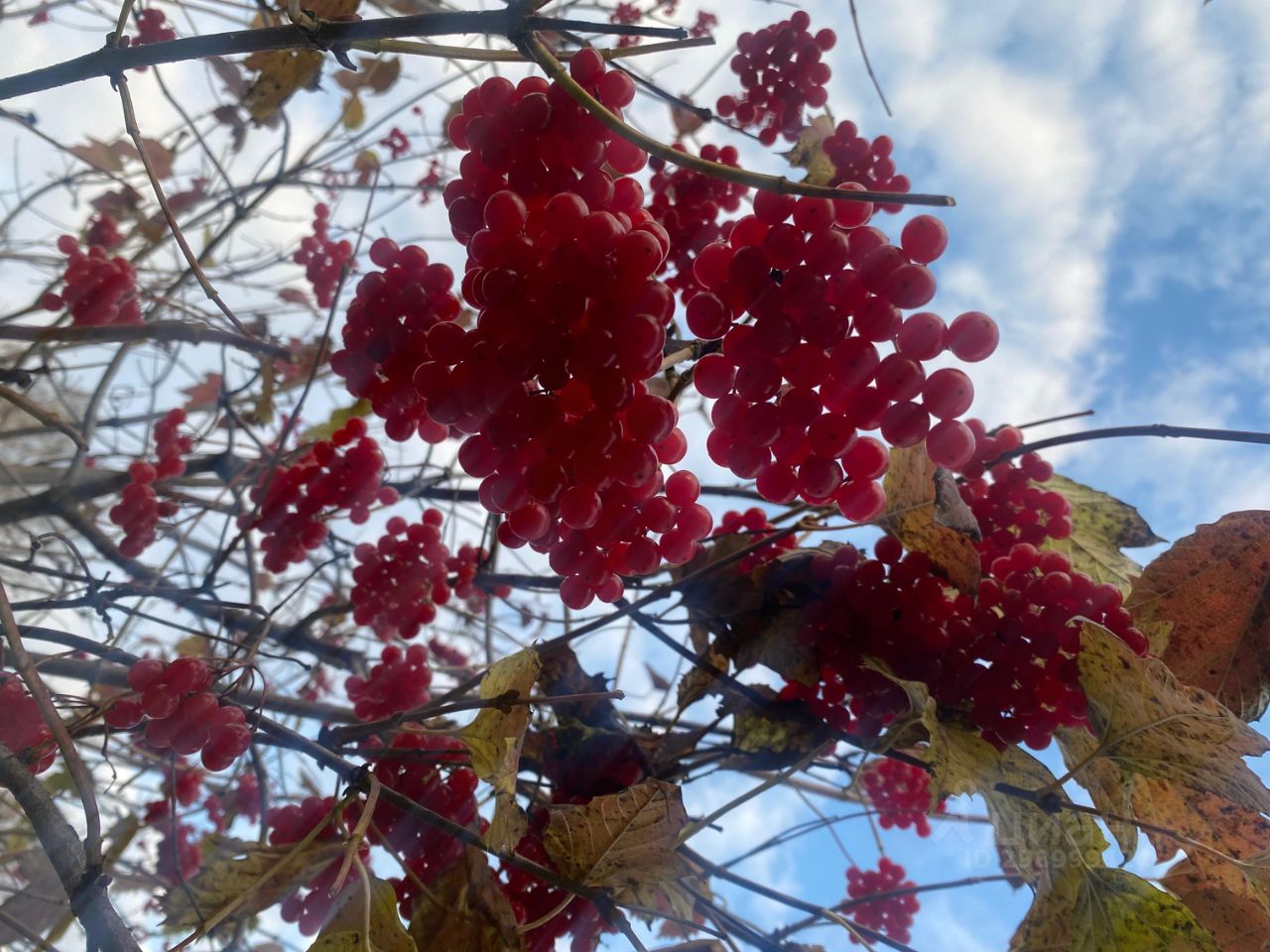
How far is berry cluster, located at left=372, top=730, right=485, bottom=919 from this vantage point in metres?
0.91

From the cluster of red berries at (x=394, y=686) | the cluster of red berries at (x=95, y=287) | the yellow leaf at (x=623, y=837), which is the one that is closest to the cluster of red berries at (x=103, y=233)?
the cluster of red berries at (x=95, y=287)

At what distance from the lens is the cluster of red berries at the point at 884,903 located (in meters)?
1.55

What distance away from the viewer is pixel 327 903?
0.91 metres

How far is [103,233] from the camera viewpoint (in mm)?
2246

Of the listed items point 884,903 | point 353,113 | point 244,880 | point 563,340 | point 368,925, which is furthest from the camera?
point 353,113

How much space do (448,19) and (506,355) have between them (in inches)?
9.3

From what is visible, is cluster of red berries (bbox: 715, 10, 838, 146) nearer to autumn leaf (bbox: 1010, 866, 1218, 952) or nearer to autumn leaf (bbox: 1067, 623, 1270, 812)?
autumn leaf (bbox: 1067, 623, 1270, 812)

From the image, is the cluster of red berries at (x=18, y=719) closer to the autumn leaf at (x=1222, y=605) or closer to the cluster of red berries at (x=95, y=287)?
the cluster of red berries at (x=95, y=287)

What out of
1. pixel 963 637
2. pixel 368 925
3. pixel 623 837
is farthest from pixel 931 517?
pixel 368 925

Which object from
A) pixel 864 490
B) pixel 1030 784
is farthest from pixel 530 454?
pixel 1030 784

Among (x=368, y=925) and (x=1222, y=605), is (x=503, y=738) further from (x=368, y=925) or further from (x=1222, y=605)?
(x=1222, y=605)

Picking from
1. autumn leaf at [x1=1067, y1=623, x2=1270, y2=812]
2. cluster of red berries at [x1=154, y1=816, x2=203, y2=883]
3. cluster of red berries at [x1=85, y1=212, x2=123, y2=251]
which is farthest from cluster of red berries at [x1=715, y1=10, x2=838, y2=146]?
cluster of red berries at [x1=154, y1=816, x2=203, y2=883]

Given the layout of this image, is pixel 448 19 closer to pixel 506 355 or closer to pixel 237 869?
pixel 506 355

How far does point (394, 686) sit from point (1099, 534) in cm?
115
